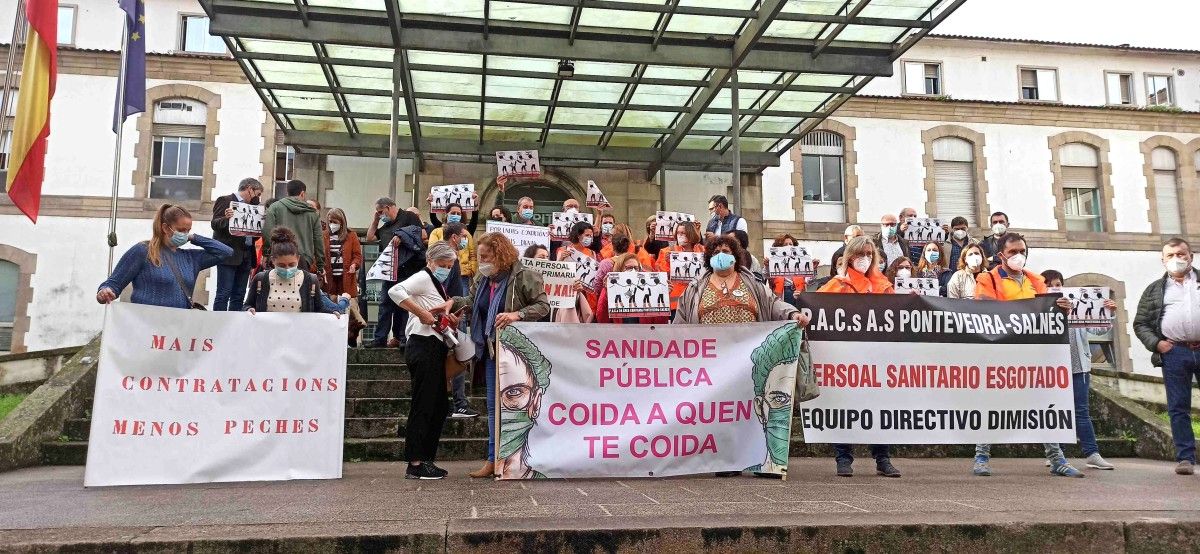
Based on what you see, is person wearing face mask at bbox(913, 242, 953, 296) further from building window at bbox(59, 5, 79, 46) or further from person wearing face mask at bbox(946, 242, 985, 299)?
building window at bbox(59, 5, 79, 46)

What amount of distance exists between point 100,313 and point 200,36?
757 centimetres

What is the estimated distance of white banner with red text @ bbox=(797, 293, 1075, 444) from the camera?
613 cm

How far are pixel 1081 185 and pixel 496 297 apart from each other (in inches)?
907

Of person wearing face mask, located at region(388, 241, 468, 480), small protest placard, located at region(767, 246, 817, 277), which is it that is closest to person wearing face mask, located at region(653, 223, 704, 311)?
small protest placard, located at region(767, 246, 817, 277)

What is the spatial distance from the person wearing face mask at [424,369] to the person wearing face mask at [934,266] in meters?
6.33

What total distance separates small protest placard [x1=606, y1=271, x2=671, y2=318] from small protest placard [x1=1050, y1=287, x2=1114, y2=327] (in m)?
3.37

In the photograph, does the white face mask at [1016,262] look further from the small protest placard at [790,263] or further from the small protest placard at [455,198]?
the small protest placard at [455,198]

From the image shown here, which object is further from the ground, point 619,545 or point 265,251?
point 265,251

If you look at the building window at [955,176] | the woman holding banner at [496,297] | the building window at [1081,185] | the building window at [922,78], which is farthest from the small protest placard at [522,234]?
the building window at [1081,185]

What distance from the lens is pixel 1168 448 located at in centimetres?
773

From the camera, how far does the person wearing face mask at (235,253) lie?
8.21 metres

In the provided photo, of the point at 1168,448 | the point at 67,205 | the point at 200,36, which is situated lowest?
the point at 1168,448

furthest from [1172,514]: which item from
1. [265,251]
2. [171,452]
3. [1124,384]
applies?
[1124,384]

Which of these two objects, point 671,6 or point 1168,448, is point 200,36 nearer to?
point 671,6
